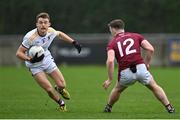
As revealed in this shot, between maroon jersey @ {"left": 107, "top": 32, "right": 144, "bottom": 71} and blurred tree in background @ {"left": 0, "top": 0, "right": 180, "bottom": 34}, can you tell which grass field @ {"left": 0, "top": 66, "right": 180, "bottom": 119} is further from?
blurred tree in background @ {"left": 0, "top": 0, "right": 180, "bottom": 34}

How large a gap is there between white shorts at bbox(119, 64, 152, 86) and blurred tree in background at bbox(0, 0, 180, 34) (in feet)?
118

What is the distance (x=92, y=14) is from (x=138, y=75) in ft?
123

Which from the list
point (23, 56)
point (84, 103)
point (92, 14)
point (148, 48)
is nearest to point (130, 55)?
point (148, 48)

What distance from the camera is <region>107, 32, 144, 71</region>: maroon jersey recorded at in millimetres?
12664

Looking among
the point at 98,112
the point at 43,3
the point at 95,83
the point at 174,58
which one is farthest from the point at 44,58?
the point at 43,3

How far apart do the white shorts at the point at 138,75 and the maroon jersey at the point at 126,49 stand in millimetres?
94

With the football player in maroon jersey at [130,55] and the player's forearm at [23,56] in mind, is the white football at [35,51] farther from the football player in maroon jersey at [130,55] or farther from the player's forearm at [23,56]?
the football player in maroon jersey at [130,55]

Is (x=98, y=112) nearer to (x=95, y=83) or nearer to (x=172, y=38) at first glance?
(x=95, y=83)

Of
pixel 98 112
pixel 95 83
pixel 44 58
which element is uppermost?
pixel 44 58

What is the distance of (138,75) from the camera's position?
12.7 m

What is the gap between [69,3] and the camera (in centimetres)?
5091

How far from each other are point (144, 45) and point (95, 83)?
37.6 feet

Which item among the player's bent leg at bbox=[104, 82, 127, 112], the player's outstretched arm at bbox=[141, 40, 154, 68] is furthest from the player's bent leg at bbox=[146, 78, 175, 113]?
the player's bent leg at bbox=[104, 82, 127, 112]

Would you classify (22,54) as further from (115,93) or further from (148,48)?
(148,48)
